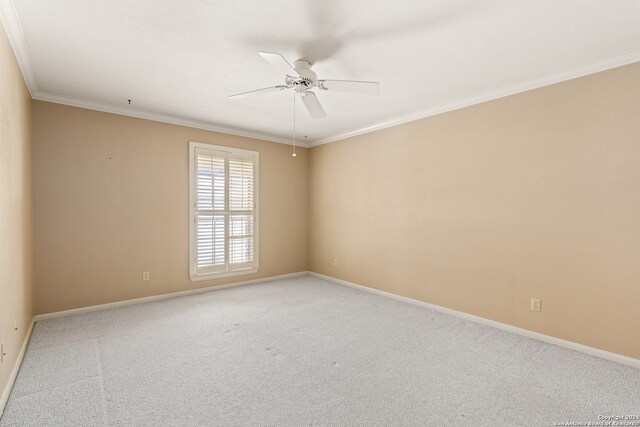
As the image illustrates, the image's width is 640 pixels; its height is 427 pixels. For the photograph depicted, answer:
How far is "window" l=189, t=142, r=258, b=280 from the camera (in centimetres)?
464

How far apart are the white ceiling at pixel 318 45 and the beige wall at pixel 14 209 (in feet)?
1.07

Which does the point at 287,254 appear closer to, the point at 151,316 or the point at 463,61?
the point at 151,316

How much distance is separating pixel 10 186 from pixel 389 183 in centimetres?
398

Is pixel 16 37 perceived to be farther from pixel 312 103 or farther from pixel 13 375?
pixel 13 375

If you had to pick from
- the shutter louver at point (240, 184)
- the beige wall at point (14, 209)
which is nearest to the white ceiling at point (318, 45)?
the beige wall at point (14, 209)

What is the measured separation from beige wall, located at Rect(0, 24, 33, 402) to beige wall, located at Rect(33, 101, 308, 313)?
271 mm

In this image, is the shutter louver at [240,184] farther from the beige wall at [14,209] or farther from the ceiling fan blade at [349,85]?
the ceiling fan blade at [349,85]

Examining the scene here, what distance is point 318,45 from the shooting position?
2438mm

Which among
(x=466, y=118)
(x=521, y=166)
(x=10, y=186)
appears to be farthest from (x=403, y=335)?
(x=10, y=186)

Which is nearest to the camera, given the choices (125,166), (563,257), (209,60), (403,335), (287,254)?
(209,60)

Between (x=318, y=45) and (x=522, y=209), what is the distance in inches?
99.7

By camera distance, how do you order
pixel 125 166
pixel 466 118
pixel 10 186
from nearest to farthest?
pixel 10 186, pixel 466 118, pixel 125 166

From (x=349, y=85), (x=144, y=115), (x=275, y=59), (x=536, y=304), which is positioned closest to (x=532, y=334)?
(x=536, y=304)

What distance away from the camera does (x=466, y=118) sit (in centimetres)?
365
